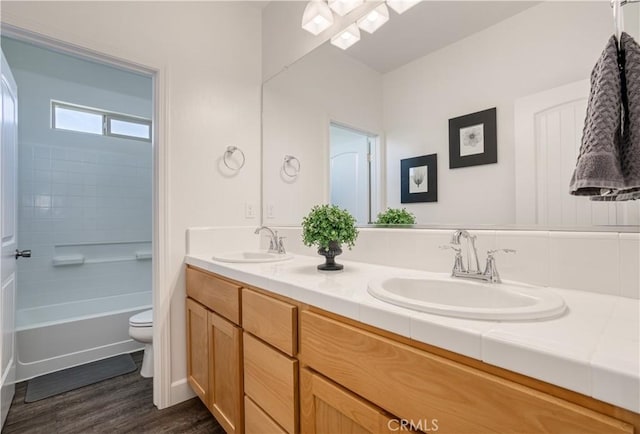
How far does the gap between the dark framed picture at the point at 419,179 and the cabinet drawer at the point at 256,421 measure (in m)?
1.00

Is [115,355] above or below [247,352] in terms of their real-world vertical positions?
below

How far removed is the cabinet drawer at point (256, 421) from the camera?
103cm

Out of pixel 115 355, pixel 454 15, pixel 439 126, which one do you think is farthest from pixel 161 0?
pixel 115 355

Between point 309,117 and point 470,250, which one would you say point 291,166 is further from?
point 470,250

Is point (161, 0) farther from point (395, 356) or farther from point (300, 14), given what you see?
point (395, 356)

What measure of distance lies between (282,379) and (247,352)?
256 millimetres

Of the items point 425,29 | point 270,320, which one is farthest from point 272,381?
point 425,29

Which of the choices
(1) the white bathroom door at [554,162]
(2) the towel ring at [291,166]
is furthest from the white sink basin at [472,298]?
(2) the towel ring at [291,166]

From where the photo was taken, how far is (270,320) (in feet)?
3.41

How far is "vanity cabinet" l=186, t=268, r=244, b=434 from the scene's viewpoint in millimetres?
1242

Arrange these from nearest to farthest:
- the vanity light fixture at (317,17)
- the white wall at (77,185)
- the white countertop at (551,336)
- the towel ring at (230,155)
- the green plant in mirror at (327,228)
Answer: the white countertop at (551,336) → the green plant in mirror at (327,228) → the vanity light fixture at (317,17) → the towel ring at (230,155) → the white wall at (77,185)

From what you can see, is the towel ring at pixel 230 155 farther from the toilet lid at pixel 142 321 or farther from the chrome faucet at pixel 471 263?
the chrome faucet at pixel 471 263

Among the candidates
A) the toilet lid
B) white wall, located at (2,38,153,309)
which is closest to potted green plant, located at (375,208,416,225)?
the toilet lid

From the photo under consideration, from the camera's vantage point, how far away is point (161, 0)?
168cm
